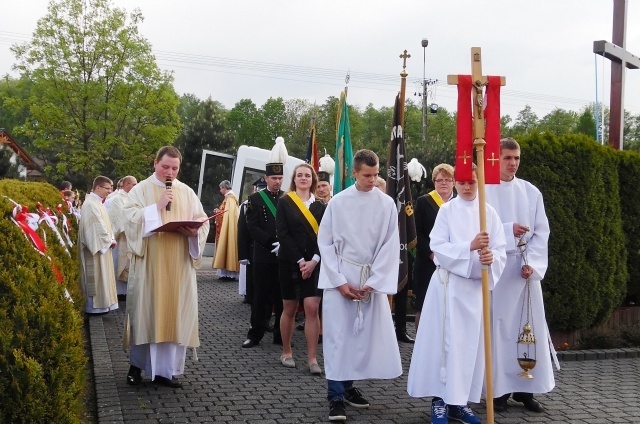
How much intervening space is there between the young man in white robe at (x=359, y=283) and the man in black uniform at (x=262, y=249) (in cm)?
259

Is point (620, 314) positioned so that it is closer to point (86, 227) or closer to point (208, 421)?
point (208, 421)

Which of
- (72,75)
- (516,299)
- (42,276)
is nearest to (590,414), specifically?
(516,299)

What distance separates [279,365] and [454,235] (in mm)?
2930

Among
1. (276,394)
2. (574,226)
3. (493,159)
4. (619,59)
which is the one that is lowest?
(276,394)

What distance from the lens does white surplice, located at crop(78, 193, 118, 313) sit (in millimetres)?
11219

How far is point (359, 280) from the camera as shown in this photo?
659cm

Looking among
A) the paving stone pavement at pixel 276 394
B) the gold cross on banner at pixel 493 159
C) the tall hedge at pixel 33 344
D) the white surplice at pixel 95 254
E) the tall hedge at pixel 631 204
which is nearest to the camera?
the tall hedge at pixel 33 344

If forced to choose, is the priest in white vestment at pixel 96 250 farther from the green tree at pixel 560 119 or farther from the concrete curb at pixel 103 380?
the green tree at pixel 560 119

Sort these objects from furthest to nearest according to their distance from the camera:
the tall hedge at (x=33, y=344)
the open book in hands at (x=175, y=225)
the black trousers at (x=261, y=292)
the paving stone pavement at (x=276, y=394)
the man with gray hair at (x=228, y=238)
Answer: the man with gray hair at (x=228, y=238)
the black trousers at (x=261, y=292)
the open book in hands at (x=175, y=225)
the paving stone pavement at (x=276, y=394)
the tall hedge at (x=33, y=344)

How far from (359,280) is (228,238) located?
10.1 metres

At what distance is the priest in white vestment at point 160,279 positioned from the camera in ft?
23.3

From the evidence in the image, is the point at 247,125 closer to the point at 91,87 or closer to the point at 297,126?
the point at 297,126

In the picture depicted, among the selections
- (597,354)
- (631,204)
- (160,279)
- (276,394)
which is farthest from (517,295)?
(631,204)

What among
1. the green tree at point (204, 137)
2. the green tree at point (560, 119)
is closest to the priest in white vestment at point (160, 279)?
the green tree at point (204, 137)
